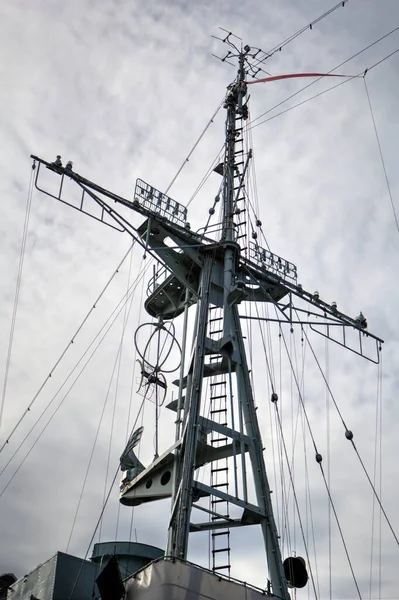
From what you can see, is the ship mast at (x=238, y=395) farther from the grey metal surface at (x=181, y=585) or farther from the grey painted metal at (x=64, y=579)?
the grey painted metal at (x=64, y=579)

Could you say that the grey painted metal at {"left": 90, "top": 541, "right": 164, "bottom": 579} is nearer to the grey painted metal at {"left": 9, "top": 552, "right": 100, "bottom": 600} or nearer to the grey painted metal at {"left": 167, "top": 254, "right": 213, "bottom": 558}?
the grey painted metal at {"left": 9, "top": 552, "right": 100, "bottom": 600}

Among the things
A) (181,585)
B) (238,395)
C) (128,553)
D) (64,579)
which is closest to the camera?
(181,585)

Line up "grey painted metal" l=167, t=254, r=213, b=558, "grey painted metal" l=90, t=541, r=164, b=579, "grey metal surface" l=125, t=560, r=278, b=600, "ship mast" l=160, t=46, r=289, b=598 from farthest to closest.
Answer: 1. "grey painted metal" l=90, t=541, r=164, b=579
2. "ship mast" l=160, t=46, r=289, b=598
3. "grey painted metal" l=167, t=254, r=213, b=558
4. "grey metal surface" l=125, t=560, r=278, b=600

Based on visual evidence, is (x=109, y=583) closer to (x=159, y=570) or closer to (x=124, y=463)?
(x=159, y=570)

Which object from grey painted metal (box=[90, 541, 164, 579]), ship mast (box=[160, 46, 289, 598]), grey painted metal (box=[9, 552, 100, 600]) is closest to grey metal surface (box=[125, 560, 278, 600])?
ship mast (box=[160, 46, 289, 598])

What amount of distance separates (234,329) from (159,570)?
30.4ft

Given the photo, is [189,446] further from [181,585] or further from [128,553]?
[128,553]

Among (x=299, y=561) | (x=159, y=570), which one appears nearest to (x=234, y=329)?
(x=299, y=561)

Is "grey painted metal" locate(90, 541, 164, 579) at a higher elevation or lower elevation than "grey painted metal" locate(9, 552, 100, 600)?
higher

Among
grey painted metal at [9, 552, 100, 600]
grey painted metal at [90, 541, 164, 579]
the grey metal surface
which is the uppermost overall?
grey painted metal at [90, 541, 164, 579]

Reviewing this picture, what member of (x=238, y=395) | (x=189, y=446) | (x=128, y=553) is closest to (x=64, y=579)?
(x=128, y=553)

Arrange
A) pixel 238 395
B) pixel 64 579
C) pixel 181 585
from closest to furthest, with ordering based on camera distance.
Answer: pixel 181 585
pixel 64 579
pixel 238 395

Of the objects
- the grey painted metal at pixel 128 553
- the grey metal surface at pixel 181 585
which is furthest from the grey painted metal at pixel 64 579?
the grey metal surface at pixel 181 585

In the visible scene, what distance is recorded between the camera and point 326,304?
2706 centimetres
